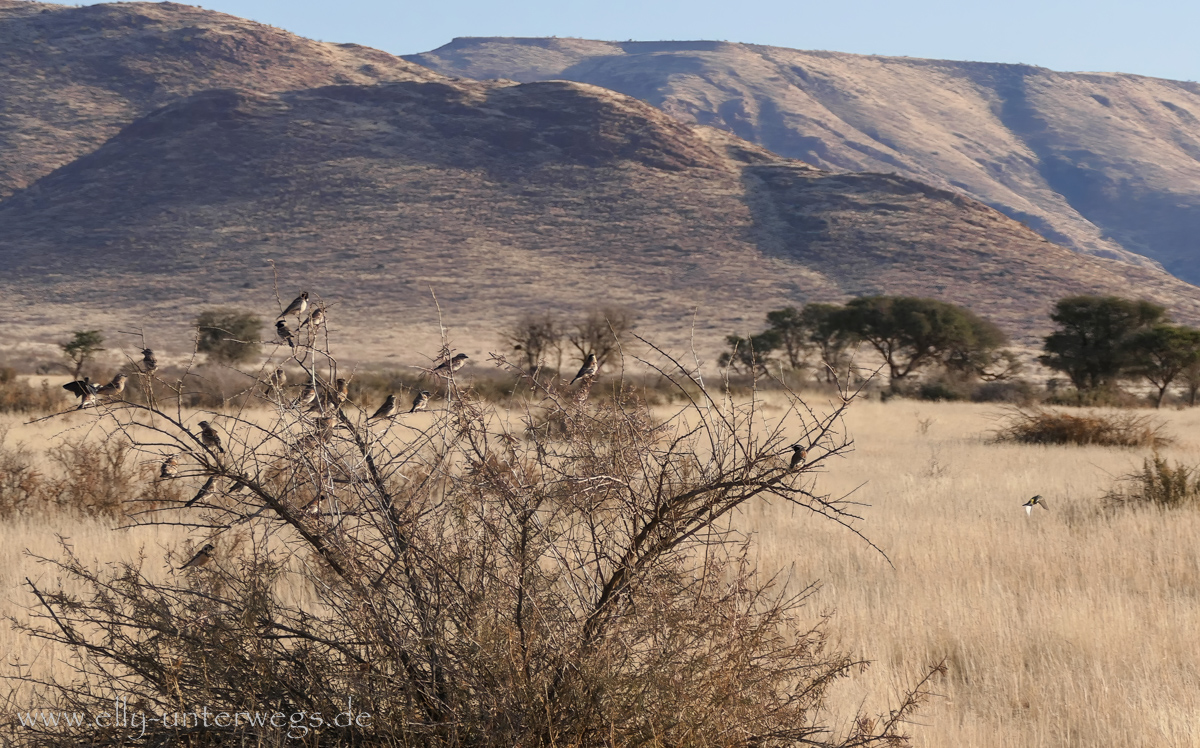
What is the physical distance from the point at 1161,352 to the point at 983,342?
6.46m

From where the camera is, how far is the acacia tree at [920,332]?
3394 centimetres

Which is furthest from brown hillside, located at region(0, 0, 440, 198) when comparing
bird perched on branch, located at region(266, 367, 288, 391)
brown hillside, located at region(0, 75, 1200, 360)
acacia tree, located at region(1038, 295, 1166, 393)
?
bird perched on branch, located at region(266, 367, 288, 391)

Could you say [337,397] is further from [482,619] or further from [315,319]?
[482,619]

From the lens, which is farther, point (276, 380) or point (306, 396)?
point (306, 396)

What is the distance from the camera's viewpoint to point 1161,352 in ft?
95.7

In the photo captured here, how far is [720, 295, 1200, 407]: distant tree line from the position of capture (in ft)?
96.9

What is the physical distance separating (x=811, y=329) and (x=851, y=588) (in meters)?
32.0

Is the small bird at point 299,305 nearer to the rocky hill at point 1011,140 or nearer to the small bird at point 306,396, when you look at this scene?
the small bird at point 306,396

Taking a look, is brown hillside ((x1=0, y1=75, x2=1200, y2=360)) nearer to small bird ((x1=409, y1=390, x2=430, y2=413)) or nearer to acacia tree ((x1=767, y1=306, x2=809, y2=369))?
acacia tree ((x1=767, y1=306, x2=809, y2=369))

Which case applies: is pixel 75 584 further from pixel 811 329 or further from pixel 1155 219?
pixel 1155 219

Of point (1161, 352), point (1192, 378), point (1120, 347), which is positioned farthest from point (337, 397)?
point (1120, 347)

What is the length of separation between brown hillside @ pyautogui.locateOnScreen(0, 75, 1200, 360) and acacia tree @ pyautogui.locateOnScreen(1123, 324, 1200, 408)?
22654 mm

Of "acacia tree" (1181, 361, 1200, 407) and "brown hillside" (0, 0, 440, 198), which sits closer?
"acacia tree" (1181, 361, 1200, 407)

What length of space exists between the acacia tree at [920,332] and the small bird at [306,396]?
3137 cm
